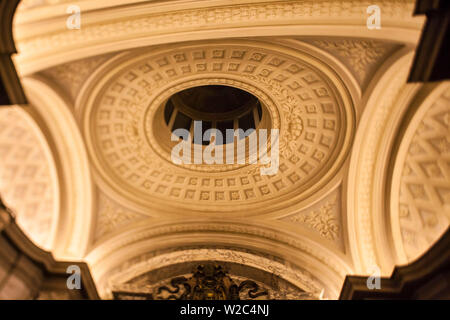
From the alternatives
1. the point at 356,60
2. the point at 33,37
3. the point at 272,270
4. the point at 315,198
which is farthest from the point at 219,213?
the point at 33,37

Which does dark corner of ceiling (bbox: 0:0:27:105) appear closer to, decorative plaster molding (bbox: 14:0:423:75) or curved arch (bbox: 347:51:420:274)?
decorative plaster molding (bbox: 14:0:423:75)

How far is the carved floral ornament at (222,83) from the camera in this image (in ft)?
25.1

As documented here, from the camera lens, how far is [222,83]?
869 centimetres

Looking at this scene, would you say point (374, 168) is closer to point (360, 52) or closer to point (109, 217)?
point (360, 52)

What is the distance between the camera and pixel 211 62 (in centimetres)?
796

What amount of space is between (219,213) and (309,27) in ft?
20.3

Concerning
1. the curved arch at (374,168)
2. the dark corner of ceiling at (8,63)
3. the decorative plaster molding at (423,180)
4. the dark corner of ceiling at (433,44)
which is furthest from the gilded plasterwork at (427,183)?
the dark corner of ceiling at (8,63)

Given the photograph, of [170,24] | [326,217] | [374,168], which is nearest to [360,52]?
[374,168]

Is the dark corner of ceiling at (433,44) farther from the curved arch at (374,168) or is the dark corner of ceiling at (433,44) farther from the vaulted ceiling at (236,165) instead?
the curved arch at (374,168)

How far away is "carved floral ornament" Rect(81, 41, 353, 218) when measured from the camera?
7660 mm

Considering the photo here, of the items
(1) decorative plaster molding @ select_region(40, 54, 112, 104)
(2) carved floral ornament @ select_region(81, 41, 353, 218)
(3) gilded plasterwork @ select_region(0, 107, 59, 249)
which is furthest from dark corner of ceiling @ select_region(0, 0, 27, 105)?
(2) carved floral ornament @ select_region(81, 41, 353, 218)

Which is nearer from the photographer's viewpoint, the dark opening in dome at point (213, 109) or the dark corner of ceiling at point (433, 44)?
the dark corner of ceiling at point (433, 44)

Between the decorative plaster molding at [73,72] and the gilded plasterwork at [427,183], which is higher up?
the decorative plaster molding at [73,72]
